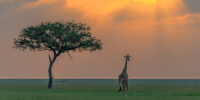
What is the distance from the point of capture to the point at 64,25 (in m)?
63.3

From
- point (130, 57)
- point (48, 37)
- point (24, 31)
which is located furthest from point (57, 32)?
point (130, 57)

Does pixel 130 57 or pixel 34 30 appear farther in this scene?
pixel 34 30
